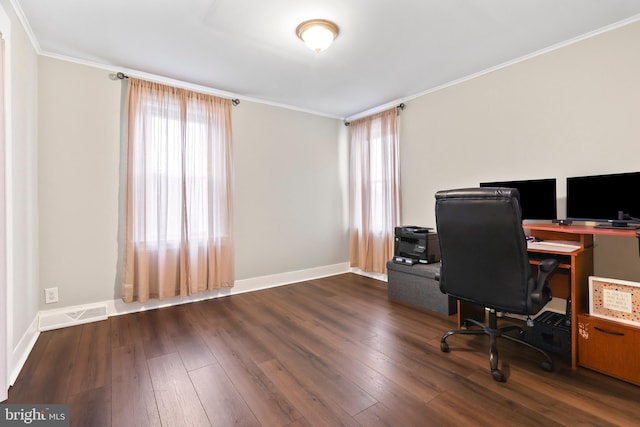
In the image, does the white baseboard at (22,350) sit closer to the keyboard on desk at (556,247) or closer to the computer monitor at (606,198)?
the keyboard on desk at (556,247)

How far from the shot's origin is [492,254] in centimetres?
184

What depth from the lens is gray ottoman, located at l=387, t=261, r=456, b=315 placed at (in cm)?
292

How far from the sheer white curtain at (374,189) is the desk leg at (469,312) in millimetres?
1442

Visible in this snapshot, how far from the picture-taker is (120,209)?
3053mm

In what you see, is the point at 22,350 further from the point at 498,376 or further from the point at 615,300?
the point at 615,300

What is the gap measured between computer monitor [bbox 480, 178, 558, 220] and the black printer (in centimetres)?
94

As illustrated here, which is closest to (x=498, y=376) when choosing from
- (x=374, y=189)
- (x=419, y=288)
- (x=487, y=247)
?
(x=487, y=247)

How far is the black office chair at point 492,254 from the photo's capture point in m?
1.74

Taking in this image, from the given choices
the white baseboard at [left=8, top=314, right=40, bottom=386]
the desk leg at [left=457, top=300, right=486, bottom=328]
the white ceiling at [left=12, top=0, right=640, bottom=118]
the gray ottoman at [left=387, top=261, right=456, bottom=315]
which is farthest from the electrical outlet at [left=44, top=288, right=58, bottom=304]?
the desk leg at [left=457, top=300, right=486, bottom=328]

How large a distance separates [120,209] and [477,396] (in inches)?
138

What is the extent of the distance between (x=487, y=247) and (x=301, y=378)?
1472 mm

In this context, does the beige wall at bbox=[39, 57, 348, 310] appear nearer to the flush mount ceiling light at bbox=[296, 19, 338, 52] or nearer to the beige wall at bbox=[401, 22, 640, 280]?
the flush mount ceiling light at bbox=[296, 19, 338, 52]

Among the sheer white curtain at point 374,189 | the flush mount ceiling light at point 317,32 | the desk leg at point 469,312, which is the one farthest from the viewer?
the sheer white curtain at point 374,189

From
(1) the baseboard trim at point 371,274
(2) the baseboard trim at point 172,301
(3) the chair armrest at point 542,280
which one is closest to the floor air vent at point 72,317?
(2) the baseboard trim at point 172,301
